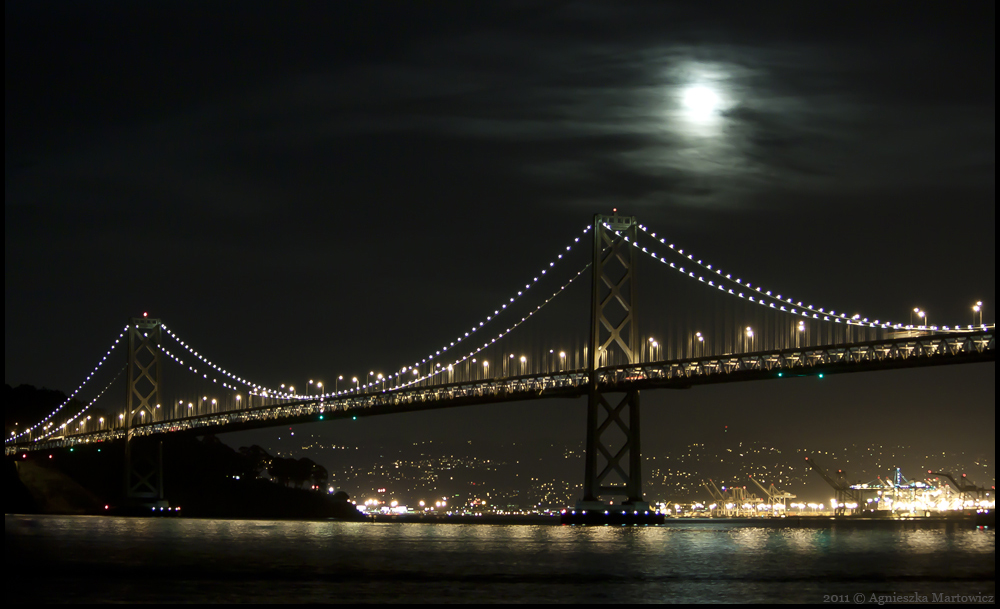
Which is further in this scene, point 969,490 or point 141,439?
point 969,490

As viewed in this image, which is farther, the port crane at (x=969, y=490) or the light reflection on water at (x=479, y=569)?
the port crane at (x=969, y=490)

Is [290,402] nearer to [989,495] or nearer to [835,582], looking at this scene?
[835,582]

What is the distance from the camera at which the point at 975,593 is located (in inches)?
1018

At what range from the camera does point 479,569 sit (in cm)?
3303

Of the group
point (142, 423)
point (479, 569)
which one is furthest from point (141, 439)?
point (479, 569)

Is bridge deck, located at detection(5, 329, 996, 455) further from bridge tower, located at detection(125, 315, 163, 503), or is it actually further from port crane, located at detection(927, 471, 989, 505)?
port crane, located at detection(927, 471, 989, 505)

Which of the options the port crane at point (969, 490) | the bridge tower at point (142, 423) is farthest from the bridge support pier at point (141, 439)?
the port crane at point (969, 490)

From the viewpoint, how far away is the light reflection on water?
26.2 meters

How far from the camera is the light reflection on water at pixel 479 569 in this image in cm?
2625

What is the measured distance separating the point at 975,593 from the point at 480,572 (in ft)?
38.9

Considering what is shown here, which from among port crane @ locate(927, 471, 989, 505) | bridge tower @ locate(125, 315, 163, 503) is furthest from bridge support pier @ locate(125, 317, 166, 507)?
port crane @ locate(927, 471, 989, 505)

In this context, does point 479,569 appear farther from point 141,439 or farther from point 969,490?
point 969,490

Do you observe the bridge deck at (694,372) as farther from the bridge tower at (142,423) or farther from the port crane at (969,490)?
the port crane at (969,490)

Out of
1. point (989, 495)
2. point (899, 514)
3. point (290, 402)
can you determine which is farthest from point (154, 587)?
point (989, 495)
